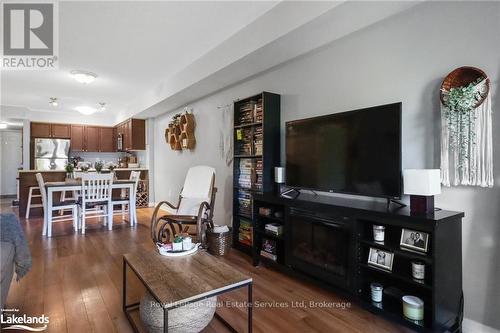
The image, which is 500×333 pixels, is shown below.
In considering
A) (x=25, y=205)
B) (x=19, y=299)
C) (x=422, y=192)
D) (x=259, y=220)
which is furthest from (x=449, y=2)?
(x=25, y=205)

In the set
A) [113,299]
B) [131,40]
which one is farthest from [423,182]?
[131,40]

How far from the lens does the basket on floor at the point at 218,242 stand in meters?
3.27

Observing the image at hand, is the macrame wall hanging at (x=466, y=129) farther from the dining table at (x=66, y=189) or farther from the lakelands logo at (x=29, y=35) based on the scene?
the dining table at (x=66, y=189)

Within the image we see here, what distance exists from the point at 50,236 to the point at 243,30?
404 cm

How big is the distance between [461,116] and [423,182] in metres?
0.51

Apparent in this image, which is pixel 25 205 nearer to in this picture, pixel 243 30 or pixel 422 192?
pixel 243 30

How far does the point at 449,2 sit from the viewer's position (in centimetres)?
190

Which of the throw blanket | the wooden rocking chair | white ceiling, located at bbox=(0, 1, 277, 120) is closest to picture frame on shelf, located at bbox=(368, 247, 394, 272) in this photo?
the wooden rocking chair

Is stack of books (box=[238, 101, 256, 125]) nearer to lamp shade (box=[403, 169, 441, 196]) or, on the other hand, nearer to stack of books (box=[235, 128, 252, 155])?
stack of books (box=[235, 128, 252, 155])

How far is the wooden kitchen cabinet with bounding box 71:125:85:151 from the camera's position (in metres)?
7.75

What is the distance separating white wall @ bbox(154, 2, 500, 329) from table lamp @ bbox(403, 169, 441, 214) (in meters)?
0.25

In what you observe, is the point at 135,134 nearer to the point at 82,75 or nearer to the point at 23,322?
the point at 82,75

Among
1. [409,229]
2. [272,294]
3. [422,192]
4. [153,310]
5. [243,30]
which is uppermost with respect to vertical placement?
[243,30]

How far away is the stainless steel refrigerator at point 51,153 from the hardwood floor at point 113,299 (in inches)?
188
